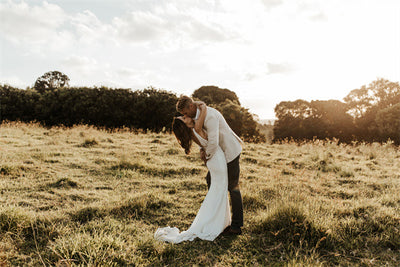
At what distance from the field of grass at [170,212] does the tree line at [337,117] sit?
19.1m

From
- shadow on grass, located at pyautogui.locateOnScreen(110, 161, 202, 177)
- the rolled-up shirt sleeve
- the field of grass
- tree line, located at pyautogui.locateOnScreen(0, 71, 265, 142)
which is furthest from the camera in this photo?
tree line, located at pyautogui.locateOnScreen(0, 71, 265, 142)

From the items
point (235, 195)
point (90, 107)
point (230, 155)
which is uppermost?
point (90, 107)

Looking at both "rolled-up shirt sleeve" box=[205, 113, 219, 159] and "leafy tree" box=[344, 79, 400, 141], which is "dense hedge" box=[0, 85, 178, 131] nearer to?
"rolled-up shirt sleeve" box=[205, 113, 219, 159]

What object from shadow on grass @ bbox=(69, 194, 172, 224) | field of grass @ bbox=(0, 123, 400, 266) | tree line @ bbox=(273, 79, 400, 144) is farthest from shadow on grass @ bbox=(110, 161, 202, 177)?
tree line @ bbox=(273, 79, 400, 144)

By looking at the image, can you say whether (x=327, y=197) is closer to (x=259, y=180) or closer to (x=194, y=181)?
(x=259, y=180)

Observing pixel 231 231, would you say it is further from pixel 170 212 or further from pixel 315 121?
pixel 315 121

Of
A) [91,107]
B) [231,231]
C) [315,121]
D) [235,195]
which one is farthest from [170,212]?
[315,121]

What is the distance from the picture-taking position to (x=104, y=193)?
604cm

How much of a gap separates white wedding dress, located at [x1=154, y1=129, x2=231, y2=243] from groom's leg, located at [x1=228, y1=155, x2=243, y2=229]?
0.30 feet

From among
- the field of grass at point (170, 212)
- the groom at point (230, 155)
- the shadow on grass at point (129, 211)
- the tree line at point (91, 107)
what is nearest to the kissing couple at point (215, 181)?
the groom at point (230, 155)

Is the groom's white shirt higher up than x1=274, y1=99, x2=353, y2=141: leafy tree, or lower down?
lower down

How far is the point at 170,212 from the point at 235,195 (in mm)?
1630

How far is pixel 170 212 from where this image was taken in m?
5.17

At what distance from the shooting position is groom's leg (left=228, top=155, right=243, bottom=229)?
165 inches
